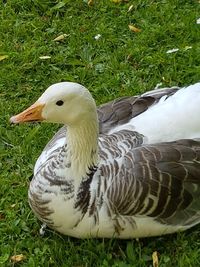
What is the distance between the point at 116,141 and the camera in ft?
11.2

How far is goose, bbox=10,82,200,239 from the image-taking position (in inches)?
125

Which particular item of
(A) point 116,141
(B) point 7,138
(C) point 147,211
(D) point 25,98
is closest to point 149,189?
(C) point 147,211

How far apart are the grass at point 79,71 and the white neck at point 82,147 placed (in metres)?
0.38

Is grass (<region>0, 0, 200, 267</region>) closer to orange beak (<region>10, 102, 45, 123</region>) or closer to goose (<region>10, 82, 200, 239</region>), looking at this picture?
goose (<region>10, 82, 200, 239</region>)

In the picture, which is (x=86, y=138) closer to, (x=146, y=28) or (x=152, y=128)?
(x=152, y=128)

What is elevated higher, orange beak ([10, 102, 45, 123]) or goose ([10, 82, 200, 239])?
orange beak ([10, 102, 45, 123])

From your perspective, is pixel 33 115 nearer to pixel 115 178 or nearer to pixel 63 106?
pixel 63 106

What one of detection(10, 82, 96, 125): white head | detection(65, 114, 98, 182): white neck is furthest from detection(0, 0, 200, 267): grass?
detection(10, 82, 96, 125): white head

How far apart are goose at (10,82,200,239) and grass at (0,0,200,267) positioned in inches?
4.7

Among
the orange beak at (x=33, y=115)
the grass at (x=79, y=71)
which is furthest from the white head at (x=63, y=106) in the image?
the grass at (x=79, y=71)

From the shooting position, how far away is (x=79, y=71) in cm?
460

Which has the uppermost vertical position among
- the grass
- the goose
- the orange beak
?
the orange beak

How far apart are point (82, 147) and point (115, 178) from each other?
0.22 m

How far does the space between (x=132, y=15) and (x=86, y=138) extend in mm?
2109
